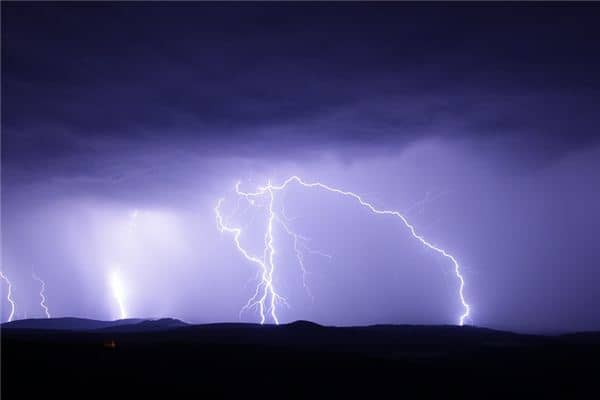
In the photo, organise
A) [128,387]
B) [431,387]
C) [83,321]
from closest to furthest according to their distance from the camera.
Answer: [128,387] → [431,387] → [83,321]

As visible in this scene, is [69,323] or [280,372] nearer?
[280,372]

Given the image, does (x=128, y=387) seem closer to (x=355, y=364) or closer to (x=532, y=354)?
(x=355, y=364)

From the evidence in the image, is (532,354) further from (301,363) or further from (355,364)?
(301,363)

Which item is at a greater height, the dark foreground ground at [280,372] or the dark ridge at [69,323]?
→ the dark foreground ground at [280,372]

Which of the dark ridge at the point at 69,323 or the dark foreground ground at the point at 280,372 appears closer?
the dark foreground ground at the point at 280,372

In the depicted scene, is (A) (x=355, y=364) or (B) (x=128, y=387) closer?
(B) (x=128, y=387)

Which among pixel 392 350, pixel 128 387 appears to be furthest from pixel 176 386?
pixel 392 350

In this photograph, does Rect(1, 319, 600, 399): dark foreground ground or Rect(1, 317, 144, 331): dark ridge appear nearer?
Rect(1, 319, 600, 399): dark foreground ground

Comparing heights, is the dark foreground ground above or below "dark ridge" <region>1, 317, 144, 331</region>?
above

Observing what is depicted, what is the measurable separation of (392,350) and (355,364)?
5.07m

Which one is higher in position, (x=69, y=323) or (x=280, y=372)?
(x=280, y=372)

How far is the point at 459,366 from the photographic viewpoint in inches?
581

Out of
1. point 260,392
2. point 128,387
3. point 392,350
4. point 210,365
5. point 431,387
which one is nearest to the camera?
point 128,387

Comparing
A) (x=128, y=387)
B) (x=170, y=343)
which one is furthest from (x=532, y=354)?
(x=128, y=387)
